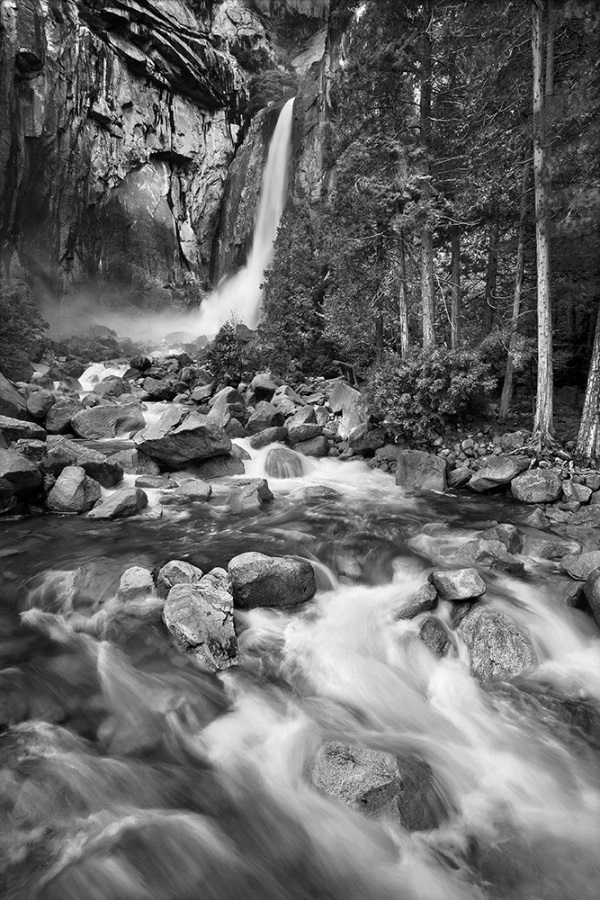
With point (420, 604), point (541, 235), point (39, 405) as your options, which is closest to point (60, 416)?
point (39, 405)

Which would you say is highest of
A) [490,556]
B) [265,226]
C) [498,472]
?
[265,226]

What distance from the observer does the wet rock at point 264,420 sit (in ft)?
45.1

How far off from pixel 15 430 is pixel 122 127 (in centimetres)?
4265

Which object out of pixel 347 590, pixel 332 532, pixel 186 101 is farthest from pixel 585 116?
pixel 186 101

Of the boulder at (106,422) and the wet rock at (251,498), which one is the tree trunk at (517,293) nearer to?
the wet rock at (251,498)

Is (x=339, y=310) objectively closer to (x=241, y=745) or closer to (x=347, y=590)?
(x=347, y=590)

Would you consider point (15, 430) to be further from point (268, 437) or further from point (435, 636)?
point (435, 636)

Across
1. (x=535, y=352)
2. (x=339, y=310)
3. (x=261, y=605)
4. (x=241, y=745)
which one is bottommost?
(x=241, y=745)

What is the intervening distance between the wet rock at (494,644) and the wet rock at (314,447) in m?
8.06

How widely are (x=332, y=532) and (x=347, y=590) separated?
1807mm

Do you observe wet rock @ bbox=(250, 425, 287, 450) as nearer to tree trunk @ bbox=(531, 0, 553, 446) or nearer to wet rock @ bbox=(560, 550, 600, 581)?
tree trunk @ bbox=(531, 0, 553, 446)

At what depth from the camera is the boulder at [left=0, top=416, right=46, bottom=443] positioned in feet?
30.9

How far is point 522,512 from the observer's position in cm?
853

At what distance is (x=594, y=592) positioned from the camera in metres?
4.99
